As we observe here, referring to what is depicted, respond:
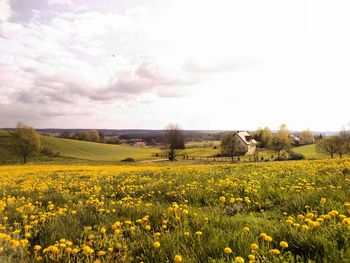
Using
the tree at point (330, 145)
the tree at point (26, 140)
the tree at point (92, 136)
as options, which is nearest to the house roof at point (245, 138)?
the tree at point (330, 145)

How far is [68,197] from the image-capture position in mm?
8055

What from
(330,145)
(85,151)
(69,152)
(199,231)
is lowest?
(85,151)

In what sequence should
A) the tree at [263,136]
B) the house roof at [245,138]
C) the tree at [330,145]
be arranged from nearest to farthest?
the tree at [330,145]
the house roof at [245,138]
the tree at [263,136]

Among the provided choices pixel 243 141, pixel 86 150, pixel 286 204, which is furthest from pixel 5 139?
pixel 286 204

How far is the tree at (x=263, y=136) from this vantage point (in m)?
112

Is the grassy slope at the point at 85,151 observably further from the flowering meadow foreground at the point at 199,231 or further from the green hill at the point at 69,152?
the flowering meadow foreground at the point at 199,231

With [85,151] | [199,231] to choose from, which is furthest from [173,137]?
[199,231]

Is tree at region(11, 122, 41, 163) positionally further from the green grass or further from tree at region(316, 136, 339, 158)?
tree at region(316, 136, 339, 158)

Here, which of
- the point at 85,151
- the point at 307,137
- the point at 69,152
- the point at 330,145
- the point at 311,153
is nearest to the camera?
the point at 330,145

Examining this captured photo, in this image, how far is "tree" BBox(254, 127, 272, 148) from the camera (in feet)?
367

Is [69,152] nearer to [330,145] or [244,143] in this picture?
[244,143]

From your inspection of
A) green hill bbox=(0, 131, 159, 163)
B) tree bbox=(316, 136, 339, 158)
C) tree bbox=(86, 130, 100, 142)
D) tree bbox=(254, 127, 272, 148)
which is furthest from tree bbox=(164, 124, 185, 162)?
tree bbox=(86, 130, 100, 142)

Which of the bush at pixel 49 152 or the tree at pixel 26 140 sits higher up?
the tree at pixel 26 140

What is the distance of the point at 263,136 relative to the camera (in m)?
114
